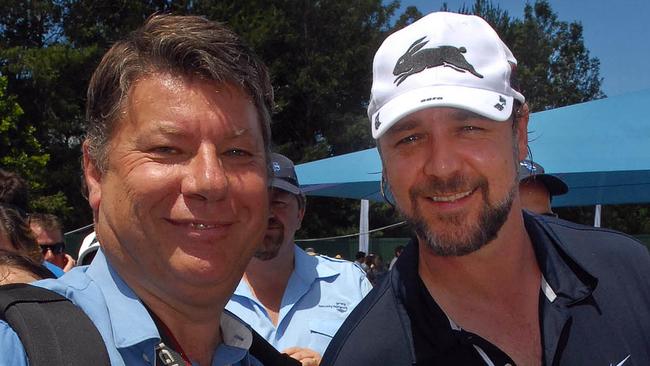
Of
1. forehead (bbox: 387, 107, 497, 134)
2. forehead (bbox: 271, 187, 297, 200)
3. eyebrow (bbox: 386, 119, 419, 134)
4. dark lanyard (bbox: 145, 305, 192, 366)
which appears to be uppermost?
forehead (bbox: 387, 107, 497, 134)

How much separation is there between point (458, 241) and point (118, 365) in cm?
98

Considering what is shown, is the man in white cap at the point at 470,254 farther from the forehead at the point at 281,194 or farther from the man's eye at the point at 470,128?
the forehead at the point at 281,194

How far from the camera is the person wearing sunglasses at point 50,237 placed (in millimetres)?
5301

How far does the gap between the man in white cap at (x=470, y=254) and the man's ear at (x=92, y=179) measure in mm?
795

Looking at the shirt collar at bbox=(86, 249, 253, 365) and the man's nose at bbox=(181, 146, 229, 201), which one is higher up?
the man's nose at bbox=(181, 146, 229, 201)

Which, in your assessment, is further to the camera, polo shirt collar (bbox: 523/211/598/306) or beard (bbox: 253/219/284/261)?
beard (bbox: 253/219/284/261)

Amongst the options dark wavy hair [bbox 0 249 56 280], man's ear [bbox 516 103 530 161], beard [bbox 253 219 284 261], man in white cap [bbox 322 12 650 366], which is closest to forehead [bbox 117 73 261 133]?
man in white cap [bbox 322 12 650 366]

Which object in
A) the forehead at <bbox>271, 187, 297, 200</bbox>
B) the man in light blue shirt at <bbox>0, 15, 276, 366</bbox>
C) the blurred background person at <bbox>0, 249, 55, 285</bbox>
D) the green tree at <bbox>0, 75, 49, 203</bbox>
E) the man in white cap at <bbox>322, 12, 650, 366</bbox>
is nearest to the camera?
the man in light blue shirt at <bbox>0, 15, 276, 366</bbox>

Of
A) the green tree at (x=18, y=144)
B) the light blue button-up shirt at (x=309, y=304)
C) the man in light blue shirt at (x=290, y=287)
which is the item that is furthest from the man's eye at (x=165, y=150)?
the green tree at (x=18, y=144)

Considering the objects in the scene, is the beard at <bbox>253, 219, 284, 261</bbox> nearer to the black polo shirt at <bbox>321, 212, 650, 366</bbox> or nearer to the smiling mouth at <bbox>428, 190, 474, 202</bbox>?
the black polo shirt at <bbox>321, 212, 650, 366</bbox>

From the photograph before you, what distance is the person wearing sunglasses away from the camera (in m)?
5.30

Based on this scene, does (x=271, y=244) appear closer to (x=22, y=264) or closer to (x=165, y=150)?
(x=22, y=264)

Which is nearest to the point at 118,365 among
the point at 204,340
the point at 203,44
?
the point at 204,340

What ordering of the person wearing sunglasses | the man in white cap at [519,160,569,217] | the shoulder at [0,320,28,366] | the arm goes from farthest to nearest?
the person wearing sunglasses < the man in white cap at [519,160,569,217] < the arm < the shoulder at [0,320,28,366]
